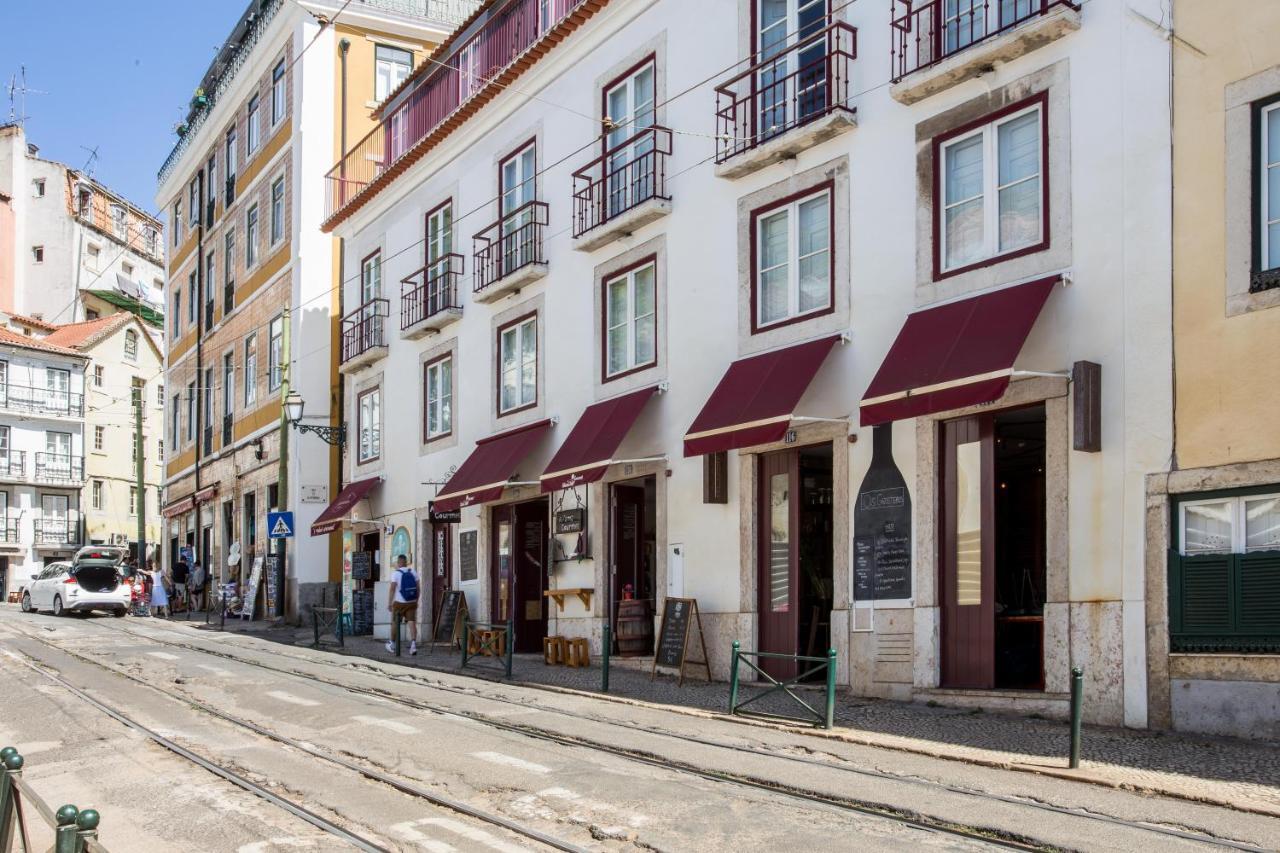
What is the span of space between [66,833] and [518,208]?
1808 centimetres

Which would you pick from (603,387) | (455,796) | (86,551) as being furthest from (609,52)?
(86,551)

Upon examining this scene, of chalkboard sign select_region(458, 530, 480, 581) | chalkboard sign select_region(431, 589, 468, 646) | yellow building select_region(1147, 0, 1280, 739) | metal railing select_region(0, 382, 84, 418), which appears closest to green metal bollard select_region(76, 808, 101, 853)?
yellow building select_region(1147, 0, 1280, 739)

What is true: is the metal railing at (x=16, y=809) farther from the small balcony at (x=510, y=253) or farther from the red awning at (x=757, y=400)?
the small balcony at (x=510, y=253)

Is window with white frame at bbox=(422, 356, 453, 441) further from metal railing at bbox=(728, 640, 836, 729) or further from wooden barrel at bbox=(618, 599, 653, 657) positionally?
metal railing at bbox=(728, 640, 836, 729)

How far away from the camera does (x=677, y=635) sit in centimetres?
1750

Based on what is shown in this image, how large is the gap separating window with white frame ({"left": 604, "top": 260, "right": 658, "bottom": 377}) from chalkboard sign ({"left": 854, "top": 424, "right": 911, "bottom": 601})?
4924mm

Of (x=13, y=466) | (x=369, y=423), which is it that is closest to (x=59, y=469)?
(x=13, y=466)

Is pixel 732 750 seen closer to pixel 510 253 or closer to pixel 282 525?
pixel 510 253

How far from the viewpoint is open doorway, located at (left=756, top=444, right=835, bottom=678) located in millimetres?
16406

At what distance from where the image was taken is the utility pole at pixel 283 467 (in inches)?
1218

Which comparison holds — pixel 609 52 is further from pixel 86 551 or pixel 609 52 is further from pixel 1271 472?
pixel 86 551

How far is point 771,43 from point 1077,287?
6.04 meters

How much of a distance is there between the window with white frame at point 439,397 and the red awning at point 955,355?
42.1ft

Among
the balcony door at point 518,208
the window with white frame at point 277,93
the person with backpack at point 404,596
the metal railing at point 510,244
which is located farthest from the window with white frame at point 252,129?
the person with backpack at point 404,596
